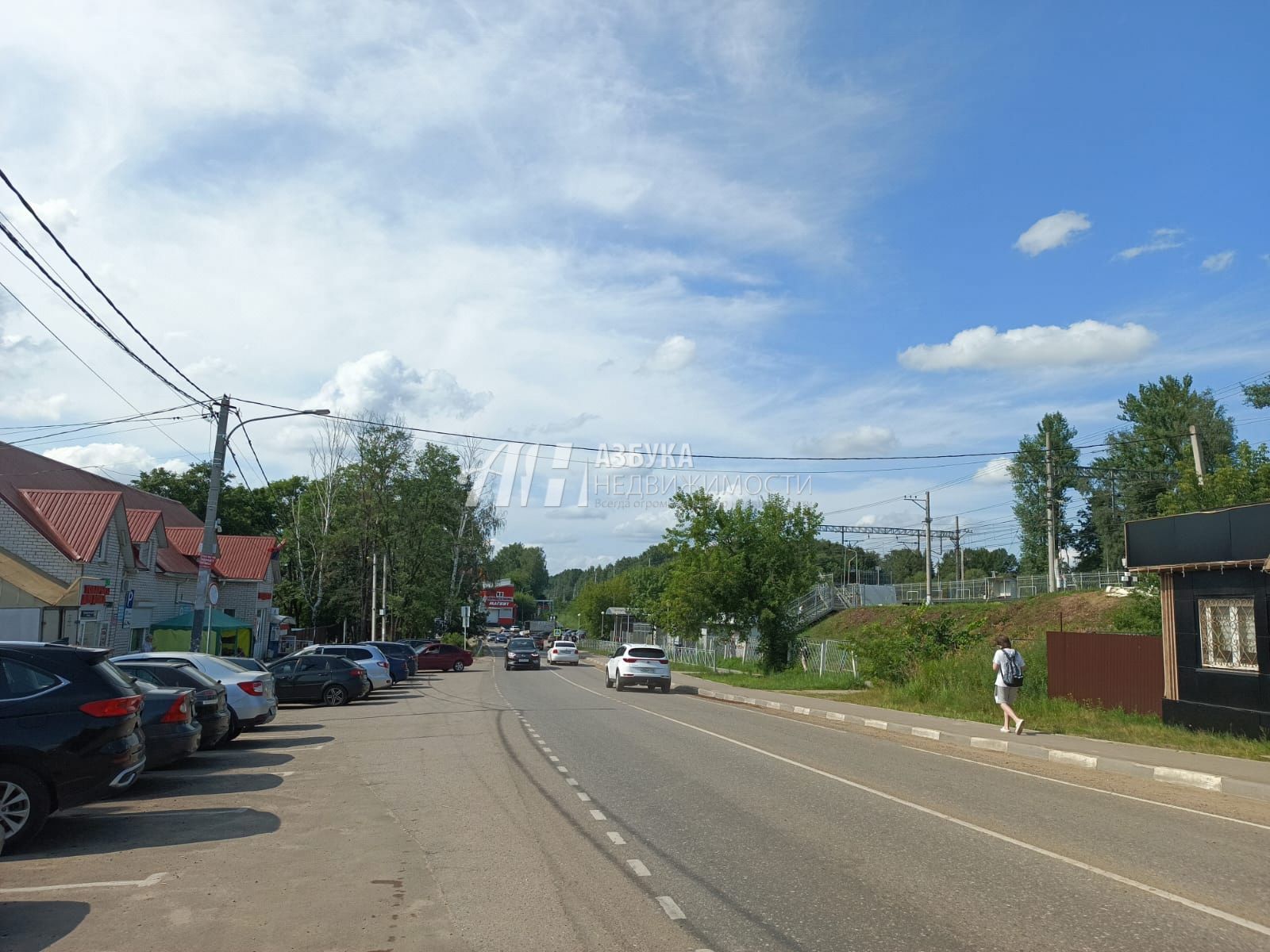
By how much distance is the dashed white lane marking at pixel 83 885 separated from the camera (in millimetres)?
6828

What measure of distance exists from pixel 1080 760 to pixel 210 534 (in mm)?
19694

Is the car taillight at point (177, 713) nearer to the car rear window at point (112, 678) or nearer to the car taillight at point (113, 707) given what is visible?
the car rear window at point (112, 678)

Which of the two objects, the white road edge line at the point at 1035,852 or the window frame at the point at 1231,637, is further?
the window frame at the point at 1231,637

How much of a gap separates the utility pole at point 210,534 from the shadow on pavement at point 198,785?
36.3 ft

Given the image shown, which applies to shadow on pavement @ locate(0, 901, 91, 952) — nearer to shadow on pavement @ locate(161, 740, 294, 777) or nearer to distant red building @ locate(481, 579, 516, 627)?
shadow on pavement @ locate(161, 740, 294, 777)

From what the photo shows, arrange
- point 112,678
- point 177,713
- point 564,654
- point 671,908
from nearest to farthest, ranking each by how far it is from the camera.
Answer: point 671,908
point 112,678
point 177,713
point 564,654

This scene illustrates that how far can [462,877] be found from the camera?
711 centimetres

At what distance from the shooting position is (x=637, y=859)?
24.7ft

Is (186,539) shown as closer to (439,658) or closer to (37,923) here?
(439,658)

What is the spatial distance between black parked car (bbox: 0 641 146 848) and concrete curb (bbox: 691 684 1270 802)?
12.2m

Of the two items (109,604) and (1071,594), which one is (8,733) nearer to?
(109,604)

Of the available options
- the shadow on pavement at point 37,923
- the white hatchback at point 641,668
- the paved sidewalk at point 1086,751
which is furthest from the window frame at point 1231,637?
the white hatchback at point 641,668

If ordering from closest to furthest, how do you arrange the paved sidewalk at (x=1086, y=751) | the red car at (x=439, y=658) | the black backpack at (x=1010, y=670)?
1. the paved sidewalk at (x=1086, y=751)
2. the black backpack at (x=1010, y=670)
3. the red car at (x=439, y=658)

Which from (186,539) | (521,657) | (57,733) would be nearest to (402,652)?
(521,657)
